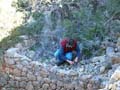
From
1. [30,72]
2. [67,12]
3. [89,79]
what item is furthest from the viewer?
[67,12]

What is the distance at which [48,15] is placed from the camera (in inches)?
304

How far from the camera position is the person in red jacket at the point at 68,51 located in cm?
686

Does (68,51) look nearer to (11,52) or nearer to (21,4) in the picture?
(11,52)

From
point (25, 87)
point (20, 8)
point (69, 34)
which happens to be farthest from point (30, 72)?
point (20, 8)

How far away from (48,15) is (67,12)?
0.36 metres

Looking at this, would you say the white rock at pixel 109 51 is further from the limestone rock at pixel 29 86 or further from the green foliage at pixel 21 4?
the green foliage at pixel 21 4

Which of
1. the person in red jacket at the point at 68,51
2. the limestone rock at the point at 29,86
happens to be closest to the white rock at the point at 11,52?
the limestone rock at the point at 29,86

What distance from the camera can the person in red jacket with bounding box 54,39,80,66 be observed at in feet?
22.5

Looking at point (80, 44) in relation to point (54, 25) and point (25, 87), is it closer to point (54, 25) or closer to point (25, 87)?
point (54, 25)

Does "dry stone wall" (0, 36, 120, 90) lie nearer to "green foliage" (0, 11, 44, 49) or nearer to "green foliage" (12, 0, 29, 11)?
"green foliage" (0, 11, 44, 49)

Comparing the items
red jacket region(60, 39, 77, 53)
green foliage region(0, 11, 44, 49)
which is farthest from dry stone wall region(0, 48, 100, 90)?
red jacket region(60, 39, 77, 53)

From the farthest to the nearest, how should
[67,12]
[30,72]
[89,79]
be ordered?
[67,12] → [30,72] → [89,79]

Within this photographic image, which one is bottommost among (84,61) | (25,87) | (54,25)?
(25,87)

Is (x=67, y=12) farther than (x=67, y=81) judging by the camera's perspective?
Yes
